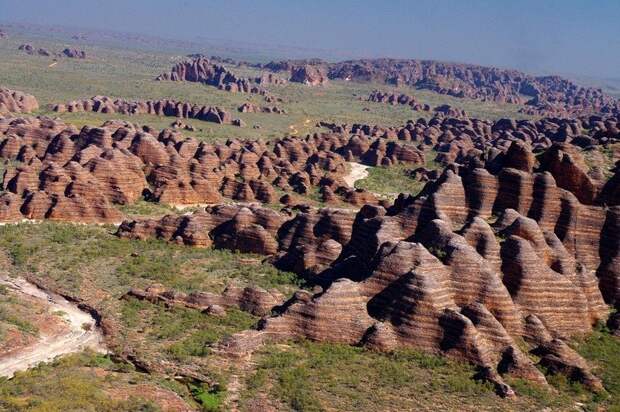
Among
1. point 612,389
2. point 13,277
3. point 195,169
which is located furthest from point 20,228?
point 612,389

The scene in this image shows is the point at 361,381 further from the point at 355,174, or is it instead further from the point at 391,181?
the point at 355,174

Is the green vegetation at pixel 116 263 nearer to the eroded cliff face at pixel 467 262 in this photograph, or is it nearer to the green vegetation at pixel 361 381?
the eroded cliff face at pixel 467 262

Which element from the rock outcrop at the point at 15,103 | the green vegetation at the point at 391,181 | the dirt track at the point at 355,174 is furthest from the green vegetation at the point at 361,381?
the rock outcrop at the point at 15,103

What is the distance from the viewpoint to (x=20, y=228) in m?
55.5

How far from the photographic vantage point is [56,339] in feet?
119

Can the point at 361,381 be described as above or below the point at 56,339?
above

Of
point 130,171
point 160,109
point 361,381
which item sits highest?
point 130,171

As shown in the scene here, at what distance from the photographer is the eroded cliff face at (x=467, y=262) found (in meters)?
34.2

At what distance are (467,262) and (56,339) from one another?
24.3 meters

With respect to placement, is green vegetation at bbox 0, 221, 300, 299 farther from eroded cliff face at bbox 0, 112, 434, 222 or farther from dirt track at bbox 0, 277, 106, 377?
eroded cliff face at bbox 0, 112, 434, 222

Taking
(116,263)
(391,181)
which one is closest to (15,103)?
(391,181)

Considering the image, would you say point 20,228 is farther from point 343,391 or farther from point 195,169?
point 343,391

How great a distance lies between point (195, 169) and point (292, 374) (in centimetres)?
5158

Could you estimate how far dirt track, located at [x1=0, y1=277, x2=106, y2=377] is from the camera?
107 feet
